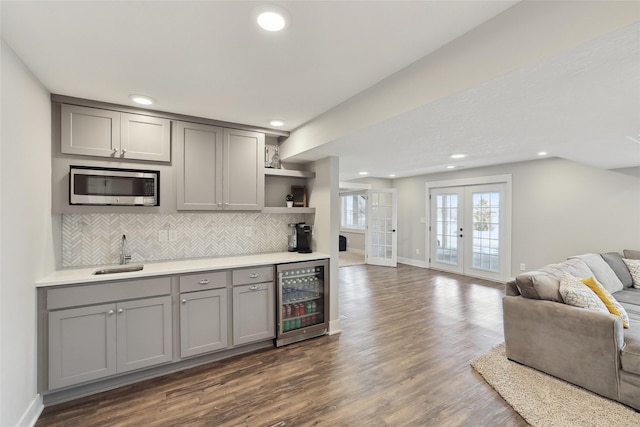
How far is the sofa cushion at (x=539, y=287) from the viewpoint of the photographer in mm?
2572

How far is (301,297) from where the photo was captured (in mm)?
3326

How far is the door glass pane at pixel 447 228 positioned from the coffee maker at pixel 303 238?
14.3 ft

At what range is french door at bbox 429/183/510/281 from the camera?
5.71 metres

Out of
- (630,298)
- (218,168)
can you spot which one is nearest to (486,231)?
(630,298)

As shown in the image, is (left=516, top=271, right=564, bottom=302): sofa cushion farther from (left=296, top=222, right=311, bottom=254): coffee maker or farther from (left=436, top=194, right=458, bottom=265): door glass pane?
(left=436, top=194, right=458, bottom=265): door glass pane

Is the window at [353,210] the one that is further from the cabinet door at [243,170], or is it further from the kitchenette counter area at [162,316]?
the kitchenette counter area at [162,316]

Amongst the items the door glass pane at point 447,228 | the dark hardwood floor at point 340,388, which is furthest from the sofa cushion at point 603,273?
the door glass pane at point 447,228

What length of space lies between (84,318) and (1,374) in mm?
627

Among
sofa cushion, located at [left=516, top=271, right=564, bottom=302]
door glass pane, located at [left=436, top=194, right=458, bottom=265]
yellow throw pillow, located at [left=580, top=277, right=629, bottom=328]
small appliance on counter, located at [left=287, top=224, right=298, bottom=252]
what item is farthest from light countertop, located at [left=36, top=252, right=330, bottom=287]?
door glass pane, located at [left=436, top=194, right=458, bottom=265]

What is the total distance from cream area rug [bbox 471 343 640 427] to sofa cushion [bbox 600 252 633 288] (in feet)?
7.68

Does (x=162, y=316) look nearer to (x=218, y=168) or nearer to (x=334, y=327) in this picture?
(x=218, y=168)

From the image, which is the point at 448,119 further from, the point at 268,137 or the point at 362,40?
the point at 268,137

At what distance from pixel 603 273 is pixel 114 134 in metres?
5.53

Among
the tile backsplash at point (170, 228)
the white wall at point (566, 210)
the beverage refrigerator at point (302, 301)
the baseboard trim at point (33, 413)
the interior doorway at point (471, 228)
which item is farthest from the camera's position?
the interior doorway at point (471, 228)
